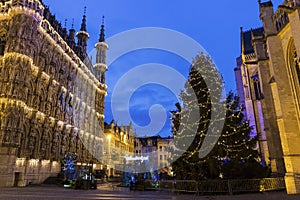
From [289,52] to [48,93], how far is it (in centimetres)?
3031

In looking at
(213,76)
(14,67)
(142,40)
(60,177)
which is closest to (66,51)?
(14,67)

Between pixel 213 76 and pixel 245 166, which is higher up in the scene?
pixel 213 76

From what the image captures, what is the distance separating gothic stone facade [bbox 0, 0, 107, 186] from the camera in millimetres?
24141

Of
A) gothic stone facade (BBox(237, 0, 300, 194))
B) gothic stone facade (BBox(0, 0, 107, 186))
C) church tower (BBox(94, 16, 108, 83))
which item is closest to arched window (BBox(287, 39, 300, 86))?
gothic stone facade (BBox(237, 0, 300, 194))

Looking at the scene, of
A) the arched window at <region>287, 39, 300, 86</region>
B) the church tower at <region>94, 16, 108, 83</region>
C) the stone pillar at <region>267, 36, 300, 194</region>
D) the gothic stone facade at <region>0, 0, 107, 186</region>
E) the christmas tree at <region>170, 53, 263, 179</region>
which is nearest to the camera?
the stone pillar at <region>267, 36, 300, 194</region>

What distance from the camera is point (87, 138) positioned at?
45.7 metres

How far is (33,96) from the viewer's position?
2877cm

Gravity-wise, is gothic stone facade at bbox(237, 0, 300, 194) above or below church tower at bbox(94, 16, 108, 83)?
below

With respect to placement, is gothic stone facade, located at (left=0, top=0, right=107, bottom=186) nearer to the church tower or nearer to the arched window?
the church tower

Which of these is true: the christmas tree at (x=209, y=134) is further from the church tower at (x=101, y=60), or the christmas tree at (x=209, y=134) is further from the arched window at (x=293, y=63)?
the church tower at (x=101, y=60)

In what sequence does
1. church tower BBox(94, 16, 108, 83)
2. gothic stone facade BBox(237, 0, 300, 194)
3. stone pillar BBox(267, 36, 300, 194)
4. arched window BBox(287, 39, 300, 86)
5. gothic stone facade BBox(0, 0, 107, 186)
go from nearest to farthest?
stone pillar BBox(267, 36, 300, 194) < gothic stone facade BBox(237, 0, 300, 194) < arched window BBox(287, 39, 300, 86) < gothic stone facade BBox(0, 0, 107, 186) < church tower BBox(94, 16, 108, 83)

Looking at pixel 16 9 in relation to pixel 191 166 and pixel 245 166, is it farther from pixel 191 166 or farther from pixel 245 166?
pixel 245 166

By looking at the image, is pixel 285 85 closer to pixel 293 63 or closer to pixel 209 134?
pixel 293 63

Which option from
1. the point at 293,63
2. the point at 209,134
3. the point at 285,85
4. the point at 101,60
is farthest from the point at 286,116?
the point at 101,60
